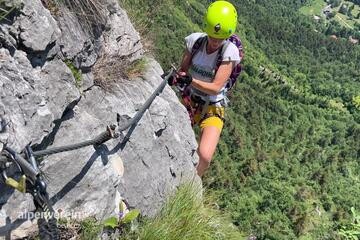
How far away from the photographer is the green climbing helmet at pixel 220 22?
5473 millimetres

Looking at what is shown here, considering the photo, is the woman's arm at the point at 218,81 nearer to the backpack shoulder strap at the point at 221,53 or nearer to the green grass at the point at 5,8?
the backpack shoulder strap at the point at 221,53

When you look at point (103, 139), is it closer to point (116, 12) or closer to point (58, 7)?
point (58, 7)

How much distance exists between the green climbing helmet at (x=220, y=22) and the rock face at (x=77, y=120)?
1.11m

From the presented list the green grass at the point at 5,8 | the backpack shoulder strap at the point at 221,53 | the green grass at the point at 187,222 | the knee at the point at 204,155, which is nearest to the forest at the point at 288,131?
the knee at the point at 204,155

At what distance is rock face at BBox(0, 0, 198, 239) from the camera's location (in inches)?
115

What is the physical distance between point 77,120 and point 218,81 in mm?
2245

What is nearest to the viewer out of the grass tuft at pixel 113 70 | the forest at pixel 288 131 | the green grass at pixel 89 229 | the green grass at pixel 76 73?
the green grass at pixel 89 229

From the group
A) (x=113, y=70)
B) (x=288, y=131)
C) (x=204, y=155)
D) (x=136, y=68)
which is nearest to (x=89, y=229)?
(x=113, y=70)

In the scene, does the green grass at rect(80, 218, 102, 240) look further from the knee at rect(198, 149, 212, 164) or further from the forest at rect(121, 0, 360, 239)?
the forest at rect(121, 0, 360, 239)

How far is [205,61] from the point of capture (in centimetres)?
571

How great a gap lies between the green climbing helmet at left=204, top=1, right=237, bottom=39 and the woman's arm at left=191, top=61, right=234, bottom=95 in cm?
39

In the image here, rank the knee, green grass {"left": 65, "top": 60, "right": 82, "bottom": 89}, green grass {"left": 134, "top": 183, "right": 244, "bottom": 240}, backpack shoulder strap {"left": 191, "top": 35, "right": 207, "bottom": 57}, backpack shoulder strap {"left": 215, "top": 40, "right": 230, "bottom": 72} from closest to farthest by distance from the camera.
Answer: green grass {"left": 134, "top": 183, "right": 244, "bottom": 240} < green grass {"left": 65, "top": 60, "right": 82, "bottom": 89} < backpack shoulder strap {"left": 215, "top": 40, "right": 230, "bottom": 72} < the knee < backpack shoulder strap {"left": 191, "top": 35, "right": 207, "bottom": 57}
